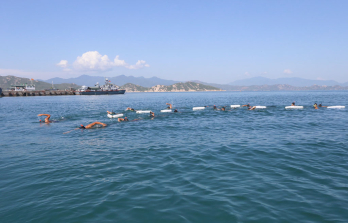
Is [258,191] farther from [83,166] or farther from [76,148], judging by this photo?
[76,148]

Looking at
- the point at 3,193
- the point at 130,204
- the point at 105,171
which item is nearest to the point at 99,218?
the point at 130,204

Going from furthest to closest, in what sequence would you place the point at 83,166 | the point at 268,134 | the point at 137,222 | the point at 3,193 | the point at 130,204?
the point at 268,134 < the point at 83,166 < the point at 3,193 < the point at 130,204 < the point at 137,222

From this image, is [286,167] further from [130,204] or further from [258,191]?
[130,204]

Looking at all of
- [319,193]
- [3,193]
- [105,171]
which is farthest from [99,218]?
[319,193]

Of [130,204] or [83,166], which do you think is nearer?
[130,204]

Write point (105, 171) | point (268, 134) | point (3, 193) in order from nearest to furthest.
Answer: point (3, 193) → point (105, 171) → point (268, 134)

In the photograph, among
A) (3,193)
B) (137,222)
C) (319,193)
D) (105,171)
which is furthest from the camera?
(105,171)

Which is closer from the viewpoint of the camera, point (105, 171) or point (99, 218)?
point (99, 218)

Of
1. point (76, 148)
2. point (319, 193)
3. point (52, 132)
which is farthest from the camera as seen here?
point (52, 132)

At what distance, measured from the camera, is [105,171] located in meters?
10.3

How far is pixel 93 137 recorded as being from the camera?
18641 millimetres

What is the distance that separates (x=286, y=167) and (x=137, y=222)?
28.1ft

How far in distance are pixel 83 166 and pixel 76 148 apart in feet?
14.7

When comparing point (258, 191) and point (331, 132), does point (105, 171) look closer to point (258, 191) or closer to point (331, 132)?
point (258, 191)
